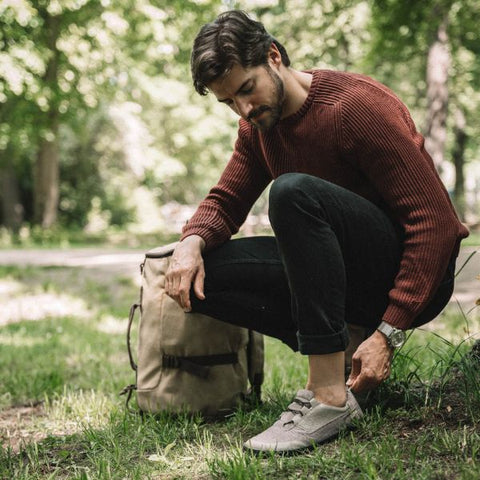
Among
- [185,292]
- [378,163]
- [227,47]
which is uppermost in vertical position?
[227,47]

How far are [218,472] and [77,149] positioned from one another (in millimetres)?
19726

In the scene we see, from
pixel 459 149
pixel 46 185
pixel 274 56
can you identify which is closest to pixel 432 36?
pixel 274 56

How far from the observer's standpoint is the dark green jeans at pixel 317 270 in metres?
1.94

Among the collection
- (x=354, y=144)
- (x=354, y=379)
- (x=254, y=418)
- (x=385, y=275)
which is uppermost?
(x=354, y=144)

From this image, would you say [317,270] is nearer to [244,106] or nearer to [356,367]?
[356,367]

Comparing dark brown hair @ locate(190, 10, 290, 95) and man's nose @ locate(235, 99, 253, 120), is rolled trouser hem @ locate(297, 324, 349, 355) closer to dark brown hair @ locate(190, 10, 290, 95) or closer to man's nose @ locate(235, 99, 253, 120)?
man's nose @ locate(235, 99, 253, 120)

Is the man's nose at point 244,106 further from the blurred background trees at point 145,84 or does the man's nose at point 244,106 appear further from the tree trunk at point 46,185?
the tree trunk at point 46,185

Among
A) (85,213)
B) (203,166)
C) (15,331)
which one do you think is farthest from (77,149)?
(15,331)

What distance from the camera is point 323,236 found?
1.95 metres

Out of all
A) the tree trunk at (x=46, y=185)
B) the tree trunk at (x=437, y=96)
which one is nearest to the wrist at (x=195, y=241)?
the tree trunk at (x=437, y=96)

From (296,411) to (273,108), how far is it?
1007 millimetres

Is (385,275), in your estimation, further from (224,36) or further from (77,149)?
(77,149)

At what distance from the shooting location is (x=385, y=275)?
2078 mm

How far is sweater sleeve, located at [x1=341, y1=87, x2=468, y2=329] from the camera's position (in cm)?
191
